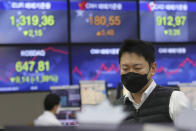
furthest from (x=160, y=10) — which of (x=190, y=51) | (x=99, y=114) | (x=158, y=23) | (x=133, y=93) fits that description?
(x=99, y=114)

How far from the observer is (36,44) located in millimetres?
5832

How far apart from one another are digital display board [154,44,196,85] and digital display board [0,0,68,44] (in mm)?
1465

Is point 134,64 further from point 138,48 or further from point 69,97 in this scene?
point 69,97

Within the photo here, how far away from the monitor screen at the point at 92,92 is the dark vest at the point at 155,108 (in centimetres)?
311

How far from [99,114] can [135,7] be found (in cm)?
560

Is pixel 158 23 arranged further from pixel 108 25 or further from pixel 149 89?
pixel 149 89

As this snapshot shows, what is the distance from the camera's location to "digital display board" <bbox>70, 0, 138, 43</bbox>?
5.96m

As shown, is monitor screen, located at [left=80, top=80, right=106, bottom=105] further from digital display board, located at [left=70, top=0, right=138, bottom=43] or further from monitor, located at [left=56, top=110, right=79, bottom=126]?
digital display board, located at [left=70, top=0, right=138, bottom=43]


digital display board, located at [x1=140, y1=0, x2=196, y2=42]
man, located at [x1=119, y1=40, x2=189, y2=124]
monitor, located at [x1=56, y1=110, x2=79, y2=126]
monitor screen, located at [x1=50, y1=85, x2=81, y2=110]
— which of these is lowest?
monitor, located at [x1=56, y1=110, x2=79, y2=126]

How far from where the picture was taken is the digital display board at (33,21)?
5.74m

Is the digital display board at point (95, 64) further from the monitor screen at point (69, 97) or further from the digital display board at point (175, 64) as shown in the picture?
the monitor screen at point (69, 97)

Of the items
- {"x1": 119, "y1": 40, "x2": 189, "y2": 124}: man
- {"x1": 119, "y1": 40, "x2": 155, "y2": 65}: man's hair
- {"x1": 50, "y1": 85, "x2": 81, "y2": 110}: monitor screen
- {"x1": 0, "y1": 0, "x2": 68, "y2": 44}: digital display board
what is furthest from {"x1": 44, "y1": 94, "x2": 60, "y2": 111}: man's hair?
{"x1": 119, "y1": 40, "x2": 155, "y2": 65}: man's hair

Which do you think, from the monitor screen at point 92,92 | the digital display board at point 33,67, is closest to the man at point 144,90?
the monitor screen at point 92,92

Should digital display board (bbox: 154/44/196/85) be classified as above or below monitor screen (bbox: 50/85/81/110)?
above
